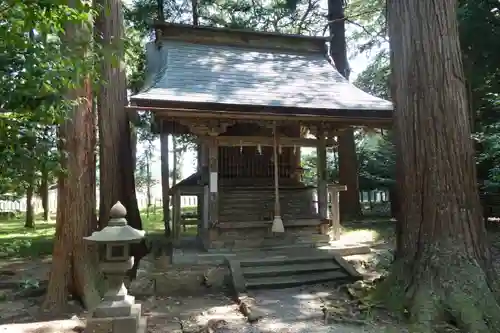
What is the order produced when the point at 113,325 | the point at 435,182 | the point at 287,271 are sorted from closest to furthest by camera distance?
the point at 113,325 < the point at 435,182 < the point at 287,271

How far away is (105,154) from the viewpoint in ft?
25.3

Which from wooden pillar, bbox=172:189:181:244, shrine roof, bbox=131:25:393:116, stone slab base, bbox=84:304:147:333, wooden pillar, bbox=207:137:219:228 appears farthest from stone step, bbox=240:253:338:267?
stone slab base, bbox=84:304:147:333

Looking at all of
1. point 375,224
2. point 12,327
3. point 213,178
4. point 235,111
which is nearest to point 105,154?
point 213,178

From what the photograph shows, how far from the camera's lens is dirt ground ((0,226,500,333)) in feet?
15.6

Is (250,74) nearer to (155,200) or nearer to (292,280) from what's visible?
(292,280)

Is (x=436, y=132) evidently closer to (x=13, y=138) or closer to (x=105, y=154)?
(x=13, y=138)

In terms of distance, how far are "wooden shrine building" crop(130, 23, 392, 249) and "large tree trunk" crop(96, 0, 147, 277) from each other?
0.67 metres

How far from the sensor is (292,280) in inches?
265

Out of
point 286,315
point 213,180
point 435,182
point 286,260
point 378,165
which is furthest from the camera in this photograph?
Result: point 378,165

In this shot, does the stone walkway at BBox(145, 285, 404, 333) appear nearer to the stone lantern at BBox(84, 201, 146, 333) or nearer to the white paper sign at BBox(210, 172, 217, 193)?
the stone lantern at BBox(84, 201, 146, 333)

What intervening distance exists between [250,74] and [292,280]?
4.73m

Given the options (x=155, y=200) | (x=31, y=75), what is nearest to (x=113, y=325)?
(x=31, y=75)

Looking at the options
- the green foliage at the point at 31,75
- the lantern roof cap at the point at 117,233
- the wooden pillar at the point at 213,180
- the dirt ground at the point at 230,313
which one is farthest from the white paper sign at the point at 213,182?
the green foliage at the point at 31,75

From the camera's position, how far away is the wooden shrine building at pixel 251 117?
24.1 ft
